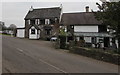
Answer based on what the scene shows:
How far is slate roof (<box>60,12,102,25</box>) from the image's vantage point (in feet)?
121

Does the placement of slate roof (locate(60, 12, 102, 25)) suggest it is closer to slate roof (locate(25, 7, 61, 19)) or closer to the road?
slate roof (locate(25, 7, 61, 19))

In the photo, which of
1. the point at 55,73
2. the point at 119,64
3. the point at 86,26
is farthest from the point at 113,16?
the point at 86,26

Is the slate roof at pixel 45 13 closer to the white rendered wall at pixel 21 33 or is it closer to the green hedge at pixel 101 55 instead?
the white rendered wall at pixel 21 33

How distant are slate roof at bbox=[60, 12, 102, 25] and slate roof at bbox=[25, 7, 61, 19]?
3.93 meters

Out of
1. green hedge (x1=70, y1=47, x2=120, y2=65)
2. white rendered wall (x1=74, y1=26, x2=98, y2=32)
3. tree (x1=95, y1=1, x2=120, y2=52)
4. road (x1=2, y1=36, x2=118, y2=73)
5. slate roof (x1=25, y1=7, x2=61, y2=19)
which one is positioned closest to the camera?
road (x1=2, y1=36, x2=118, y2=73)

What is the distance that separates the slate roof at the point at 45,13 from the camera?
45.3 meters

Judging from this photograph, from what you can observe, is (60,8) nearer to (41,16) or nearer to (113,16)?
(41,16)

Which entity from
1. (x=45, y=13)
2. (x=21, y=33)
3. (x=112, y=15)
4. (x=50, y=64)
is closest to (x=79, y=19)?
(x=45, y=13)

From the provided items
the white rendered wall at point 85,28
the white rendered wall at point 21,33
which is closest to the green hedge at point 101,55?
the white rendered wall at point 85,28

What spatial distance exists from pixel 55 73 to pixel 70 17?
32.8m

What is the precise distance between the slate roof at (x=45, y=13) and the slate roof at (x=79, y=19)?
3931mm

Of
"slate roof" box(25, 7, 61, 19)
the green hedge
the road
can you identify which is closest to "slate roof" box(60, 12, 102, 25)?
"slate roof" box(25, 7, 61, 19)

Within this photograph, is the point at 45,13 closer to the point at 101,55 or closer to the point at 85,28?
the point at 85,28

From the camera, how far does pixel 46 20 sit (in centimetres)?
4519
